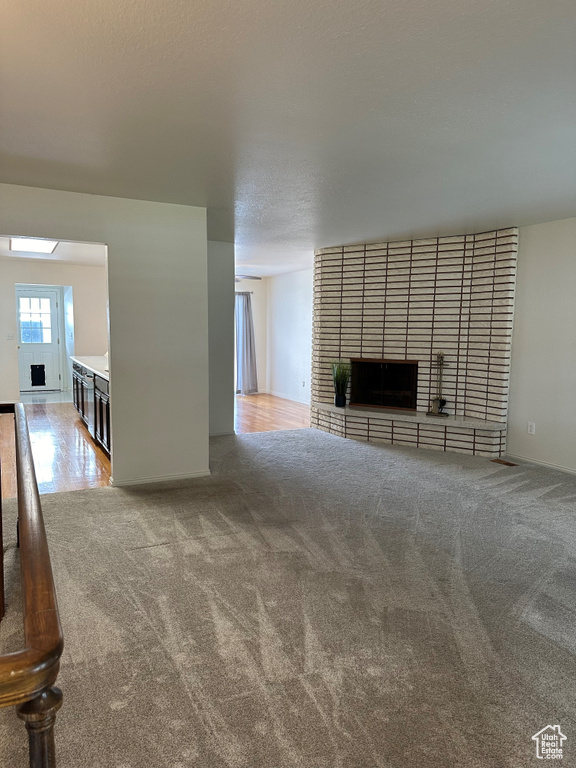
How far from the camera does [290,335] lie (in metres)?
9.00

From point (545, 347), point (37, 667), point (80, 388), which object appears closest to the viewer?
point (37, 667)

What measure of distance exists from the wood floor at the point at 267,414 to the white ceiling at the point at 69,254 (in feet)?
9.54

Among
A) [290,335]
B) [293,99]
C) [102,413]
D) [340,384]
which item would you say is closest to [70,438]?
[102,413]

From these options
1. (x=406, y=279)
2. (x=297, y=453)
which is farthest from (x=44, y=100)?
(x=406, y=279)

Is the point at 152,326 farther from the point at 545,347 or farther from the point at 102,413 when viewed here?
the point at 545,347

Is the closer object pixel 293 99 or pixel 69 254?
pixel 293 99

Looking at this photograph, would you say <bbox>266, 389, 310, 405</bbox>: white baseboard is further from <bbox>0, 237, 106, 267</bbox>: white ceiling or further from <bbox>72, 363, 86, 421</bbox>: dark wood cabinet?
<bbox>0, 237, 106, 267</bbox>: white ceiling

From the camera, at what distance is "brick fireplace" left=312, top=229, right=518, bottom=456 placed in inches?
199

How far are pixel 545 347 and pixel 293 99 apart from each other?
3.63m

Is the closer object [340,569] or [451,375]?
[340,569]

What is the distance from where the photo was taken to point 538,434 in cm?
480

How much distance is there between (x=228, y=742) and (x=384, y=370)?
4.78 m

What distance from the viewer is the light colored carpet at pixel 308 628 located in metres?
1.56

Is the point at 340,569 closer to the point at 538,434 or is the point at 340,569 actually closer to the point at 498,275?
the point at 538,434
